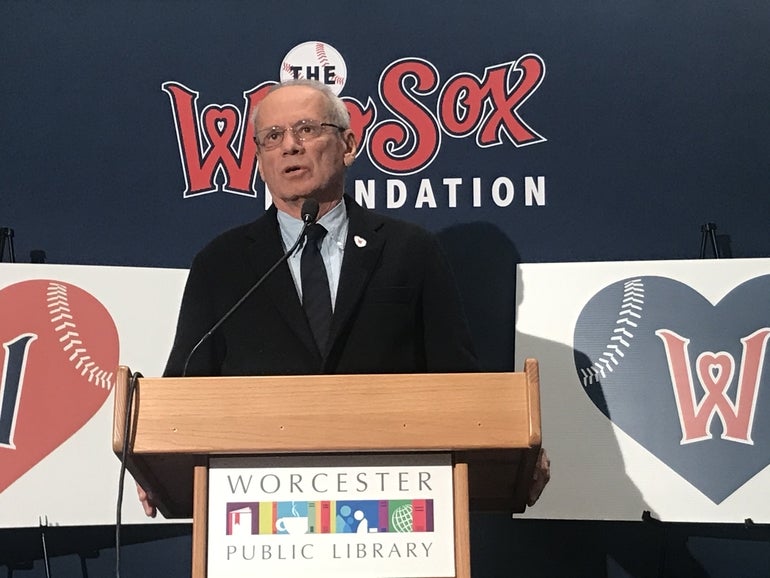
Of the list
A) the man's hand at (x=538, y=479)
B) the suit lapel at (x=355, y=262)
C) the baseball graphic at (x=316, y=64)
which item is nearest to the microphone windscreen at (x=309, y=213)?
the suit lapel at (x=355, y=262)

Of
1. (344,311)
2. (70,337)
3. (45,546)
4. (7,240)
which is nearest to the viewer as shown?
(344,311)

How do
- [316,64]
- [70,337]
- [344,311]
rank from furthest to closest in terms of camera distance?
[316,64] < [70,337] < [344,311]

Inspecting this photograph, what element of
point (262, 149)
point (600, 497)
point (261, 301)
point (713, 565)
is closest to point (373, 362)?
point (261, 301)

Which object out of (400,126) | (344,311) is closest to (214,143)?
(400,126)

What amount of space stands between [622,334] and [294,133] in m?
1.07

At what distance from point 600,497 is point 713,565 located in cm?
34

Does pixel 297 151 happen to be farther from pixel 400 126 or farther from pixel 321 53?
pixel 321 53

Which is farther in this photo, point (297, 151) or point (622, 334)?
point (622, 334)

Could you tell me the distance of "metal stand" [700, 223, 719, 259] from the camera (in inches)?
117

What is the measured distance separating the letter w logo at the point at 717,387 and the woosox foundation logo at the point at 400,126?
660 mm

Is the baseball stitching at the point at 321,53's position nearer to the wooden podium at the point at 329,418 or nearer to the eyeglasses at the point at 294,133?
the eyeglasses at the point at 294,133

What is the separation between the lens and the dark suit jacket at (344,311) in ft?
7.22

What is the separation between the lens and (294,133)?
2.41 m

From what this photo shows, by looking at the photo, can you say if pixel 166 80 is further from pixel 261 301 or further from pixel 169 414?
pixel 169 414
